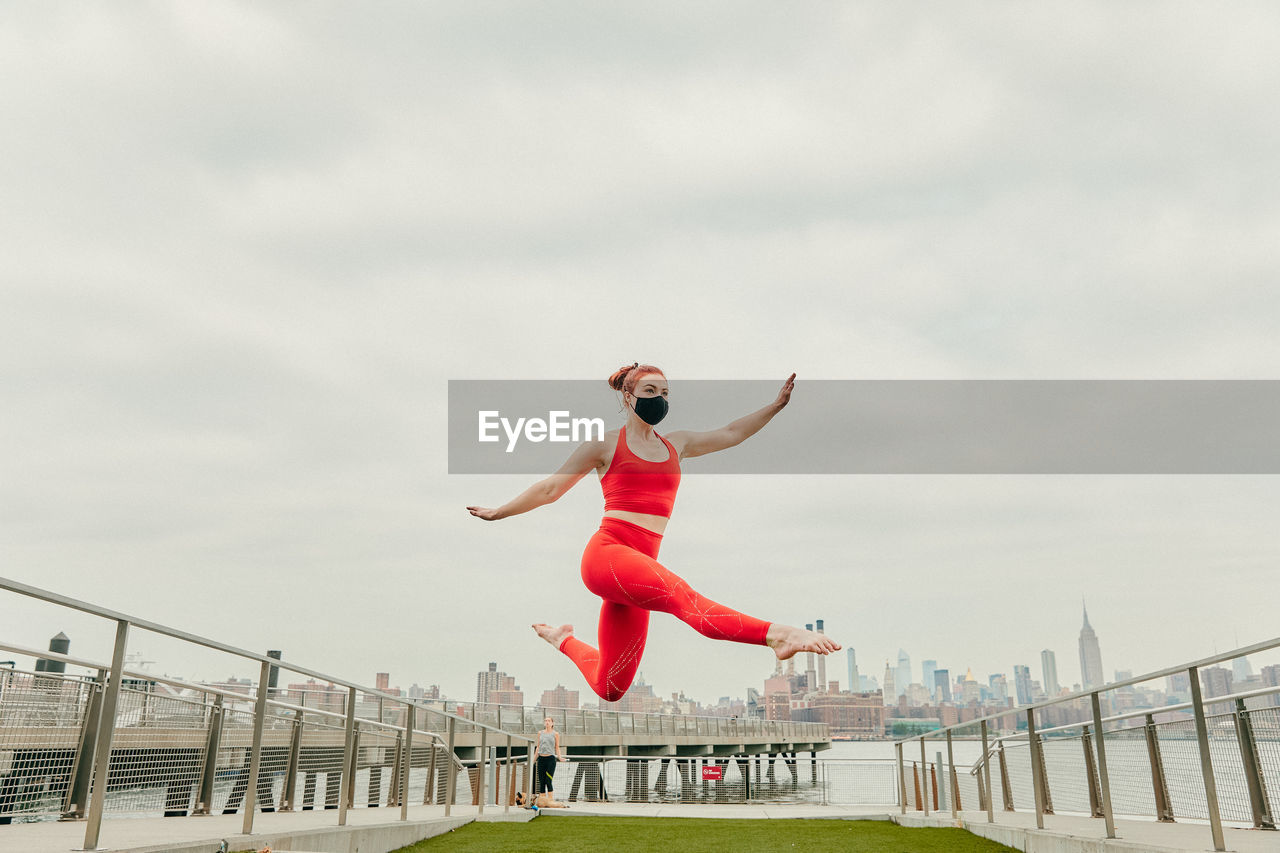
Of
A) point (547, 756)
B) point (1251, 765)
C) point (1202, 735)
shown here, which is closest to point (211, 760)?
point (1202, 735)

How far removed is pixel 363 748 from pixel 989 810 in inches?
229

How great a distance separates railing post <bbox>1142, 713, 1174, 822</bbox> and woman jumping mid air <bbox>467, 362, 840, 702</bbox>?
403 centimetres

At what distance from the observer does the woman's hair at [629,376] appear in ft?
22.4

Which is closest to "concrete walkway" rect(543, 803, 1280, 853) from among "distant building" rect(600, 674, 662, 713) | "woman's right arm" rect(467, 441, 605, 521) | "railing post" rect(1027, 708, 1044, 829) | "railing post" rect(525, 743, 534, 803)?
"railing post" rect(1027, 708, 1044, 829)

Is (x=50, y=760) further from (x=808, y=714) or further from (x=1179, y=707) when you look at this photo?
(x=808, y=714)

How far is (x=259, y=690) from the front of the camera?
5230 millimetres

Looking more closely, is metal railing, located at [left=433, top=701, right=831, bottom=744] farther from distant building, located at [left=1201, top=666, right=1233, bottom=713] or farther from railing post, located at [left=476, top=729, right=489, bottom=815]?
distant building, located at [left=1201, top=666, right=1233, bottom=713]

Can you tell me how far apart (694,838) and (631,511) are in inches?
159

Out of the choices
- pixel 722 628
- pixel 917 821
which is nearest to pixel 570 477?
pixel 722 628

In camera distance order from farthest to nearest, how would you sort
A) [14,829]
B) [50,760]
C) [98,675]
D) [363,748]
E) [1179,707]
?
[363,748] < [1179,707] < [98,675] < [50,760] < [14,829]

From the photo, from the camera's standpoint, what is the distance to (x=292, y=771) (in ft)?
27.0

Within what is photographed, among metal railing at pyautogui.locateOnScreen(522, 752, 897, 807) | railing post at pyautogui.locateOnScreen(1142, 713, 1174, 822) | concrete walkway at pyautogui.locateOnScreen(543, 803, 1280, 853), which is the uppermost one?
railing post at pyautogui.locateOnScreen(1142, 713, 1174, 822)

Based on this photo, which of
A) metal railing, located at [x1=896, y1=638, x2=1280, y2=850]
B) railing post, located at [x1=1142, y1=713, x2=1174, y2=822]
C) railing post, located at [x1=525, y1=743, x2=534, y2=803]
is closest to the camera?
metal railing, located at [x1=896, y1=638, x2=1280, y2=850]

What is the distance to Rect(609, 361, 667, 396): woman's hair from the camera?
6.83 m
